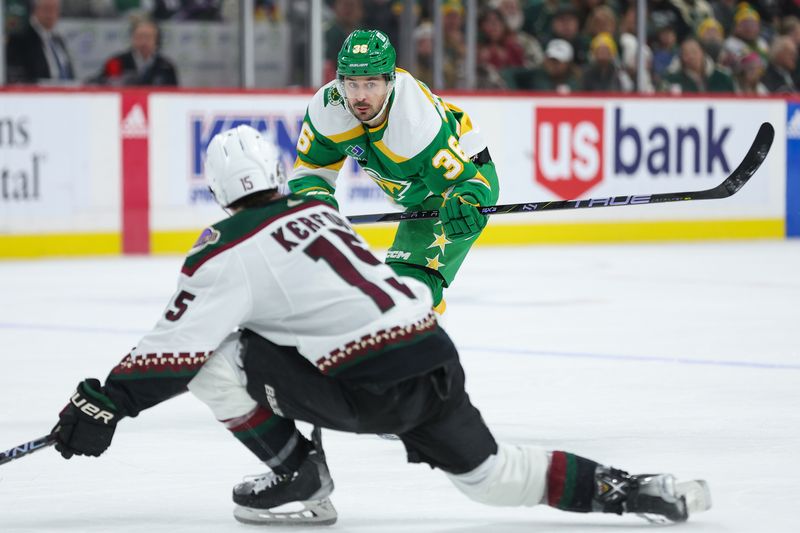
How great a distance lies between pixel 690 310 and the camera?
23.3 ft

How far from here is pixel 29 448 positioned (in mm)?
3068

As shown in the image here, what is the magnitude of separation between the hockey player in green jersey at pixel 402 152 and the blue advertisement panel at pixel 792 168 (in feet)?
23.9

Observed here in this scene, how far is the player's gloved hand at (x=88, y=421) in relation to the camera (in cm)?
287

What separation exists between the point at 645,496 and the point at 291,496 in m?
0.70

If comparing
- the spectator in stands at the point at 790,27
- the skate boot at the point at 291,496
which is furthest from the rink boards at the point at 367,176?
the skate boot at the point at 291,496

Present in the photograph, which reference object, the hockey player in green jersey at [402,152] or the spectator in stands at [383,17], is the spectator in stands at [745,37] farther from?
the hockey player in green jersey at [402,152]

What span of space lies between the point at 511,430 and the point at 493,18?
24.0 feet

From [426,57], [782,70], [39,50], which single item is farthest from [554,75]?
[39,50]

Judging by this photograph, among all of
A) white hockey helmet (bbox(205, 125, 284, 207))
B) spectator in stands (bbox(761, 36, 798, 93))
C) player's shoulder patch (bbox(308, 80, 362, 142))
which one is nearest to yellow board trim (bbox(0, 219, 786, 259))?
spectator in stands (bbox(761, 36, 798, 93))

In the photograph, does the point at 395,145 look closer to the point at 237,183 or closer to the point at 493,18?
the point at 237,183

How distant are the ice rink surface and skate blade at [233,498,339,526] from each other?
30 millimetres

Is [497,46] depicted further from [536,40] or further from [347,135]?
[347,135]

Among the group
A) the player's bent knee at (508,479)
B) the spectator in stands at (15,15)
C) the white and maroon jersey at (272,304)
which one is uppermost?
the spectator in stands at (15,15)

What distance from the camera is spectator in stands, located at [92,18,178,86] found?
9.62 metres
